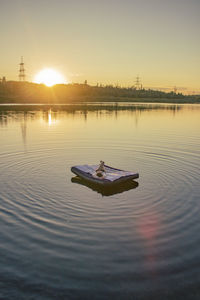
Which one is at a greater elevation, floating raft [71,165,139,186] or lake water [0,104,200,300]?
floating raft [71,165,139,186]

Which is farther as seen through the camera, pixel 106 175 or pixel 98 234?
pixel 106 175

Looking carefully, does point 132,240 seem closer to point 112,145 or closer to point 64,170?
point 64,170

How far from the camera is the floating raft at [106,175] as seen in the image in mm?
16219

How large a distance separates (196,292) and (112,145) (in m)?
23.6

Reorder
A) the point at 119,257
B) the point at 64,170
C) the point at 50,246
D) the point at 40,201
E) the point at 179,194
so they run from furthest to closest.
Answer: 1. the point at 64,170
2. the point at 179,194
3. the point at 40,201
4. the point at 50,246
5. the point at 119,257

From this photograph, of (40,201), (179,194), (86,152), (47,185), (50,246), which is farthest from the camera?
(86,152)

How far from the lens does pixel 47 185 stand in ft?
56.1

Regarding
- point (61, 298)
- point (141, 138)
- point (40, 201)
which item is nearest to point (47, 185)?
point (40, 201)

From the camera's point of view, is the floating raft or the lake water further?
the floating raft

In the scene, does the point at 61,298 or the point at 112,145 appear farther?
the point at 112,145

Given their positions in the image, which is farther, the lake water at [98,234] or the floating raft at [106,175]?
the floating raft at [106,175]

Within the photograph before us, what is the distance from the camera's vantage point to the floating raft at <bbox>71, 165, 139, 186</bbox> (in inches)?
639

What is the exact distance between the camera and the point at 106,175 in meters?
17.0

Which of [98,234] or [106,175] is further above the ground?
[106,175]
